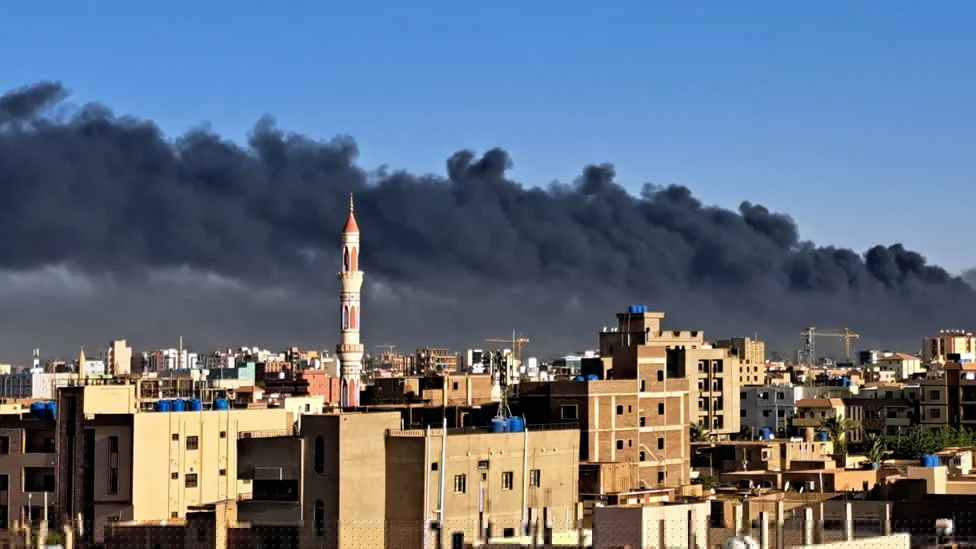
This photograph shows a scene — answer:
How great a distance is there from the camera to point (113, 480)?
48.5 m

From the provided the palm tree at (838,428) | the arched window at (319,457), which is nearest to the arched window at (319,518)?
the arched window at (319,457)

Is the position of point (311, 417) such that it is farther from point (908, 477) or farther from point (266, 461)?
point (908, 477)

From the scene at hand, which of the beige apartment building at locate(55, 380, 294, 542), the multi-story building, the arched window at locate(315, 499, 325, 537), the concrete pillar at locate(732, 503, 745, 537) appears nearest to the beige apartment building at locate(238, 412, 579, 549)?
the arched window at locate(315, 499, 325, 537)

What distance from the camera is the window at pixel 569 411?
184 ft

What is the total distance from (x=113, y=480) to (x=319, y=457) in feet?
28.2

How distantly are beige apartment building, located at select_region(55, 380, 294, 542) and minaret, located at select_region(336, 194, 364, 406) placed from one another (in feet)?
97.4

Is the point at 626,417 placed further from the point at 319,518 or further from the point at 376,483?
the point at 319,518

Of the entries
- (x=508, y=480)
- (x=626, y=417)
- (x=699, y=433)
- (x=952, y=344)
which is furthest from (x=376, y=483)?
(x=952, y=344)

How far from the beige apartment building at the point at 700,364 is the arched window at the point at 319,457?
38515 mm

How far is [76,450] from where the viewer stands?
4888cm

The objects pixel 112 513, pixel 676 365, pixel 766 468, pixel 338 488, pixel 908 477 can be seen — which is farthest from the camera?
pixel 676 365

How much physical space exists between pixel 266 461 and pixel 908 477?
14575 mm

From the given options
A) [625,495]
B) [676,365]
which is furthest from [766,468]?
[676,365]

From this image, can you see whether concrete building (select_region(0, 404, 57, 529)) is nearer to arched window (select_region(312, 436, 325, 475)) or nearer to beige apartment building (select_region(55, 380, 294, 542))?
beige apartment building (select_region(55, 380, 294, 542))
